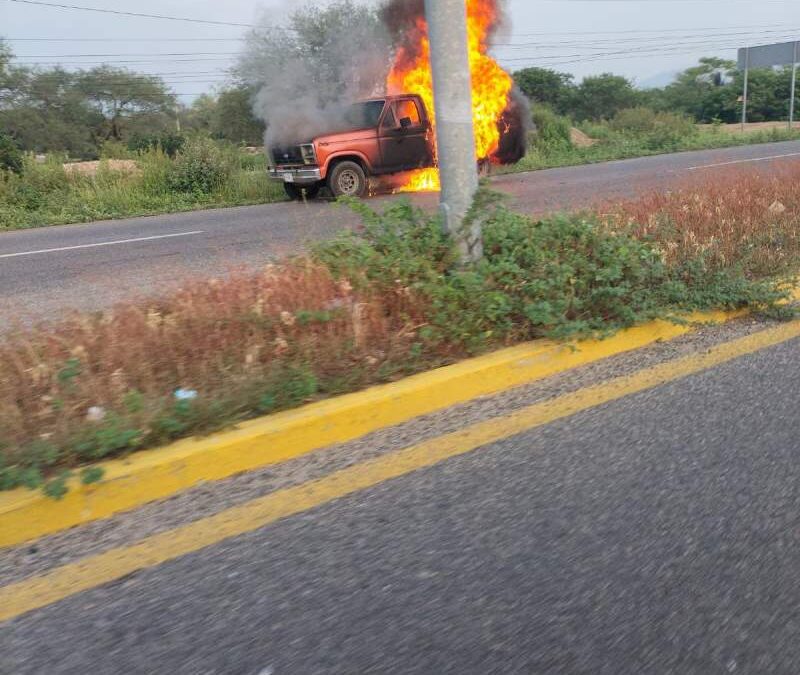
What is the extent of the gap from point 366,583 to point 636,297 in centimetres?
296

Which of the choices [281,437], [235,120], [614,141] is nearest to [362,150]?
[281,437]

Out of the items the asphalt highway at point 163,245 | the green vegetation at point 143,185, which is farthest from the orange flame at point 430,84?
the green vegetation at point 143,185

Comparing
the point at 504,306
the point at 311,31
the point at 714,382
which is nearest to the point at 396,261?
the point at 504,306

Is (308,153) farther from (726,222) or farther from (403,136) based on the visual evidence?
(726,222)

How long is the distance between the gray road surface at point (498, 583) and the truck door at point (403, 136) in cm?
1198

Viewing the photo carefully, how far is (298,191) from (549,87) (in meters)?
44.0

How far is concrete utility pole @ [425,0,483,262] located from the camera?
4828mm

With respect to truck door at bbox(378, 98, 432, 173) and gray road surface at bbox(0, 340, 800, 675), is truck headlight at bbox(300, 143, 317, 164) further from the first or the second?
gray road surface at bbox(0, 340, 800, 675)

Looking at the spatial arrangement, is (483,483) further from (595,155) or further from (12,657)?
(595,155)

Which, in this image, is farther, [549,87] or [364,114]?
[549,87]

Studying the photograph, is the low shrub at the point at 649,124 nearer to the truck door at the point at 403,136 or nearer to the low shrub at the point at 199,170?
the truck door at the point at 403,136

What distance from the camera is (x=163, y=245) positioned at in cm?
976

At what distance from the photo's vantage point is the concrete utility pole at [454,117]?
4.83m

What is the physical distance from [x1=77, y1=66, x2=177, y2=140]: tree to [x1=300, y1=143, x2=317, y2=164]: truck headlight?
142 feet
